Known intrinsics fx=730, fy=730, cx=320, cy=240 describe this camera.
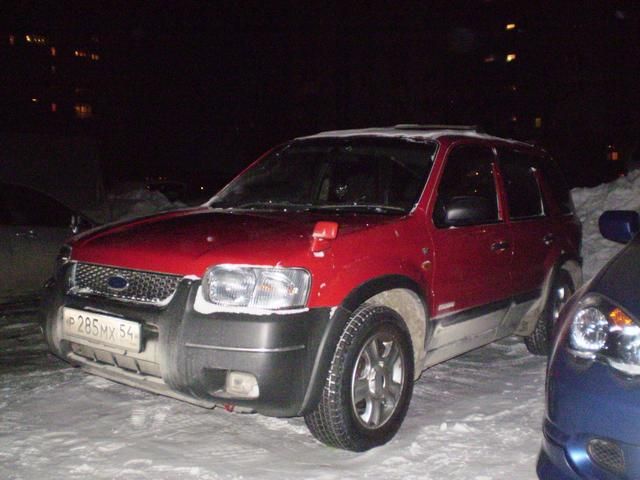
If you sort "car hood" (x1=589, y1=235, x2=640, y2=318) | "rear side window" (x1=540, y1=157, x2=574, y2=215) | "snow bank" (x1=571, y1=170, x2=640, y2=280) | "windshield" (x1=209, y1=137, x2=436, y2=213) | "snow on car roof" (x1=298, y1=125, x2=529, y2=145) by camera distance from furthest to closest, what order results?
"snow bank" (x1=571, y1=170, x2=640, y2=280) → "rear side window" (x1=540, y1=157, x2=574, y2=215) → "snow on car roof" (x1=298, y1=125, x2=529, y2=145) → "windshield" (x1=209, y1=137, x2=436, y2=213) → "car hood" (x1=589, y1=235, x2=640, y2=318)

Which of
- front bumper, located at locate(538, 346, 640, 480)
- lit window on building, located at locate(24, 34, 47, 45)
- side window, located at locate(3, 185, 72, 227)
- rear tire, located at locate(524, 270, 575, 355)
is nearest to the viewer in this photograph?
front bumper, located at locate(538, 346, 640, 480)

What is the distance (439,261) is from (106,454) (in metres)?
2.13

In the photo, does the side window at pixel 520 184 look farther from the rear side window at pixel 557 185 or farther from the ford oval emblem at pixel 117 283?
the ford oval emblem at pixel 117 283

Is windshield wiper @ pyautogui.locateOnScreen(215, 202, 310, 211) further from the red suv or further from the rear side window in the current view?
the rear side window

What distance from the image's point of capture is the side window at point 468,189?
4.27 m

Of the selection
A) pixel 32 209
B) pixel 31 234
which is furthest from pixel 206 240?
pixel 32 209

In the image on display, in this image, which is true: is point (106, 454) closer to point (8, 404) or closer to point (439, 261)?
point (8, 404)

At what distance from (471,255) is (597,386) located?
77.5 inches

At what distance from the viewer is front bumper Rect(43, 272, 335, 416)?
3.36 metres

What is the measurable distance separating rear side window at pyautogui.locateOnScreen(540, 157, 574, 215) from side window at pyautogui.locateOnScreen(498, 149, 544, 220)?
16 centimetres

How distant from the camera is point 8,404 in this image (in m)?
4.55

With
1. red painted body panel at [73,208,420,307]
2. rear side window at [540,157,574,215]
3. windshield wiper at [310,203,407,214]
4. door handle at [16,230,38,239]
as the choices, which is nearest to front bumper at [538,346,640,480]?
red painted body panel at [73,208,420,307]

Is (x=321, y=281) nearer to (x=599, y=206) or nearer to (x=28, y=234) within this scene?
(x=28, y=234)

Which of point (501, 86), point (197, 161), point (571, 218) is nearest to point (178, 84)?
point (197, 161)
